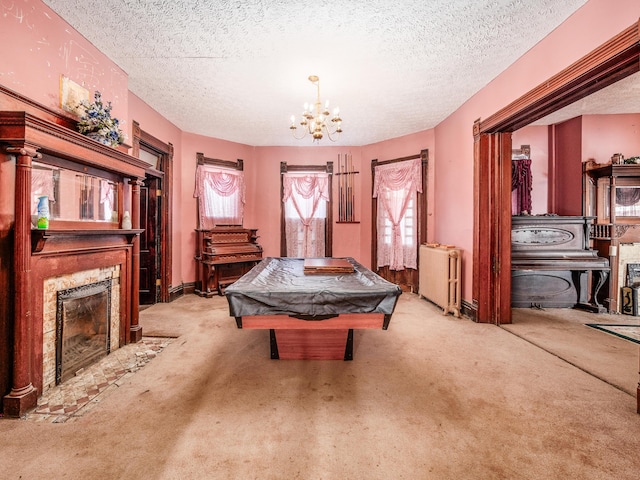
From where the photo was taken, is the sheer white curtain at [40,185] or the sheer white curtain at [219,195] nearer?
the sheer white curtain at [40,185]

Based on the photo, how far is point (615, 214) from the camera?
162 inches

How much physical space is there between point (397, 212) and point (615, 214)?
305cm

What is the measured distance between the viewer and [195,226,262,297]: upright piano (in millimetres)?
4910

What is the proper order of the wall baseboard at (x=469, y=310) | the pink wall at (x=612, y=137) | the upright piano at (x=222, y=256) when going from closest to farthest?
the wall baseboard at (x=469, y=310), the pink wall at (x=612, y=137), the upright piano at (x=222, y=256)

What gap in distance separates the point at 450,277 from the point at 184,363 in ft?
10.8

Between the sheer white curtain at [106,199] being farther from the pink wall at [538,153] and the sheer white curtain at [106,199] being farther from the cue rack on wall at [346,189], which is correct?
the pink wall at [538,153]

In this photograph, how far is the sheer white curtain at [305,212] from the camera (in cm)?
596

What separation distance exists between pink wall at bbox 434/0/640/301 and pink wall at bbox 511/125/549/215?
130 centimetres

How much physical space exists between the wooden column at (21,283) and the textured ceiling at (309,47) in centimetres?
144

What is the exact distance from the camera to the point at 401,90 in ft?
11.9

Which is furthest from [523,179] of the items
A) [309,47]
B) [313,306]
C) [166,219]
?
[166,219]

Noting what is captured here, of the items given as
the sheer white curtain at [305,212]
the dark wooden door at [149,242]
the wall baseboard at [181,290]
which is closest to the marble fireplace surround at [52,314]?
the dark wooden door at [149,242]

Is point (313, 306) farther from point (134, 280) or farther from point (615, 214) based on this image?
point (615, 214)

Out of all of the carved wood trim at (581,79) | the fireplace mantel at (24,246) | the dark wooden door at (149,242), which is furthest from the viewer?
the dark wooden door at (149,242)
